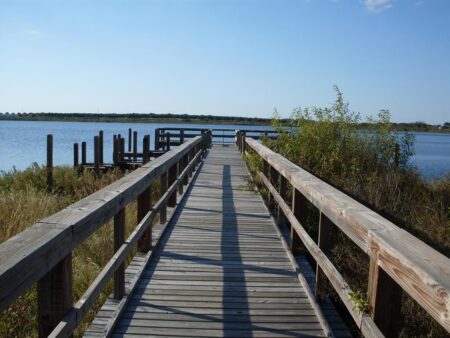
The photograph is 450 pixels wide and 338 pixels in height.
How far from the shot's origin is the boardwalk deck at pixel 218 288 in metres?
3.30

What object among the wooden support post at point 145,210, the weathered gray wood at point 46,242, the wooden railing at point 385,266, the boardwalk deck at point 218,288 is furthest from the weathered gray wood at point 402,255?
the wooden support post at point 145,210

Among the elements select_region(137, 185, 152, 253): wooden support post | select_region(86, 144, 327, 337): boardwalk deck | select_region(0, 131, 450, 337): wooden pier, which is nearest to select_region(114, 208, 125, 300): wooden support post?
select_region(0, 131, 450, 337): wooden pier

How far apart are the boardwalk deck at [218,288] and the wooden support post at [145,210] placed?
0.19 m

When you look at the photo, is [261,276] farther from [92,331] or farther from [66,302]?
[66,302]

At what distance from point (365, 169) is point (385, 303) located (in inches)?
332

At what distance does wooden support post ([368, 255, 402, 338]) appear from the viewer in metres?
2.33

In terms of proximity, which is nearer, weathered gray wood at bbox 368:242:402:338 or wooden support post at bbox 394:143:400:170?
weathered gray wood at bbox 368:242:402:338

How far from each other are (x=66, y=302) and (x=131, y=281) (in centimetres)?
186

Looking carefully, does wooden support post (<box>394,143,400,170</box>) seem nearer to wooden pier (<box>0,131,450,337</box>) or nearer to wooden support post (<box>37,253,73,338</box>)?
wooden pier (<box>0,131,450,337</box>)

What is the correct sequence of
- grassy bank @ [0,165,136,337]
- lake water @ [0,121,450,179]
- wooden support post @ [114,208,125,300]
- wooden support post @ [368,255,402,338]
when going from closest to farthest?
wooden support post @ [368,255,402,338]
wooden support post @ [114,208,125,300]
grassy bank @ [0,165,136,337]
lake water @ [0,121,450,179]

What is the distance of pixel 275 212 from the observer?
24.2 ft

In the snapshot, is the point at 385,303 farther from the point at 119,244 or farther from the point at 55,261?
the point at 119,244

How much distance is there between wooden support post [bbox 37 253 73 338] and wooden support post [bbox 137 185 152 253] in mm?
2517

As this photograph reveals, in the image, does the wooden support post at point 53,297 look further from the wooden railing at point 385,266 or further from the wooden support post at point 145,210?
the wooden support post at point 145,210
